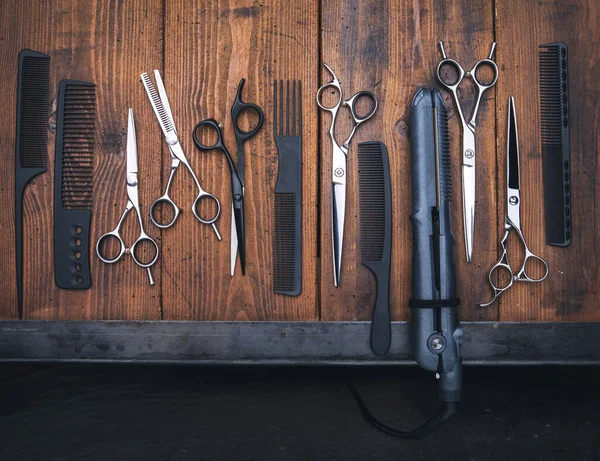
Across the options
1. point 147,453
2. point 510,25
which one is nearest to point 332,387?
point 147,453

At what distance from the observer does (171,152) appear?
1.11 m

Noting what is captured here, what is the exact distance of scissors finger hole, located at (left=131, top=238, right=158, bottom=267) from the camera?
43.9 inches

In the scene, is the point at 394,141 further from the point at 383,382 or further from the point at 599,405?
the point at 599,405

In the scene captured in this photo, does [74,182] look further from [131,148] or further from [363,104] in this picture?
[363,104]

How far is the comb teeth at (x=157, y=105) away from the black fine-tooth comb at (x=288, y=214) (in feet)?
0.77

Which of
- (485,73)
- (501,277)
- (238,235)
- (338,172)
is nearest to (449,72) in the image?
(485,73)

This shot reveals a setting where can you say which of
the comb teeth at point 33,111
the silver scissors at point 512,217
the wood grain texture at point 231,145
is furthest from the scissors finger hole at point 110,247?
the silver scissors at point 512,217

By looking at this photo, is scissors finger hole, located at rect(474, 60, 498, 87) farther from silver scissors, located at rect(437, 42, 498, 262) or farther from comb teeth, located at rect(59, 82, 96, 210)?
comb teeth, located at rect(59, 82, 96, 210)

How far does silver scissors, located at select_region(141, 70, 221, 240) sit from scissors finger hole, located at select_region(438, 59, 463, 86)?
0.56 meters

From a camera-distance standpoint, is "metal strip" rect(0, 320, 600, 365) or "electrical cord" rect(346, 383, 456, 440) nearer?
"electrical cord" rect(346, 383, 456, 440)

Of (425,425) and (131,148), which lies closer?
(425,425)

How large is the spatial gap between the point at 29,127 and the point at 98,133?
15cm

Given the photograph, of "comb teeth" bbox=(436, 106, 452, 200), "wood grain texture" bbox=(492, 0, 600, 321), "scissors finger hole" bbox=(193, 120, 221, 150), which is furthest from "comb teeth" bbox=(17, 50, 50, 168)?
"wood grain texture" bbox=(492, 0, 600, 321)

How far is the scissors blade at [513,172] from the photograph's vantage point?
1101 millimetres
